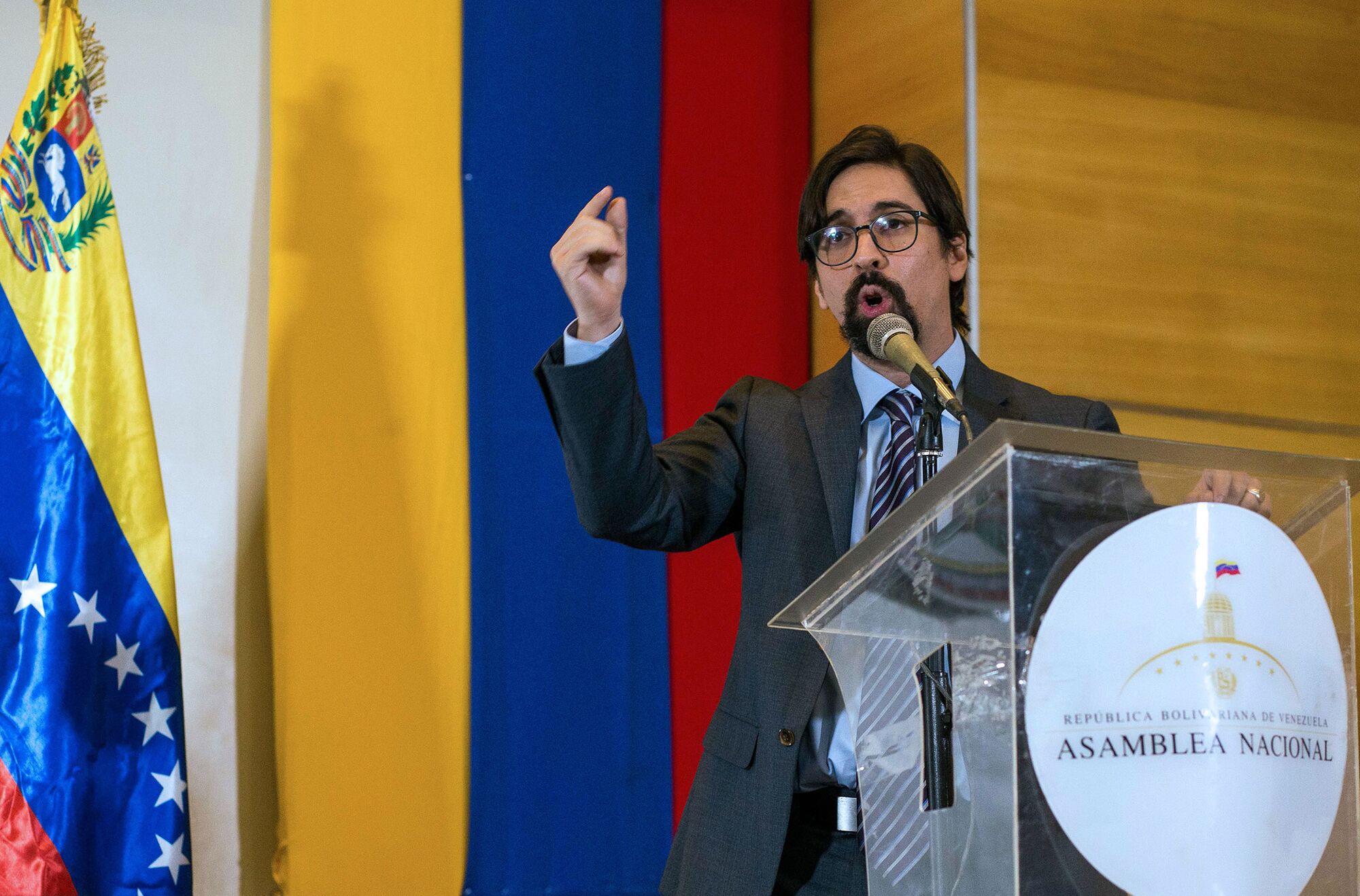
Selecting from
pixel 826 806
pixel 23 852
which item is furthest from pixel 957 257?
pixel 23 852

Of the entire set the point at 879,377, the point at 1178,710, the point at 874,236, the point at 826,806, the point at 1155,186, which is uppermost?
the point at 1155,186

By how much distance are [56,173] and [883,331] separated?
1.62 m

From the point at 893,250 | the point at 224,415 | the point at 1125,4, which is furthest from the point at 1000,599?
the point at 1125,4

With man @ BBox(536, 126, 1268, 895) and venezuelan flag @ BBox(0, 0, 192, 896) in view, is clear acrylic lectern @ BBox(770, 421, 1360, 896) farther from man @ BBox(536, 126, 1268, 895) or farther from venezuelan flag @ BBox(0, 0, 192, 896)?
venezuelan flag @ BBox(0, 0, 192, 896)

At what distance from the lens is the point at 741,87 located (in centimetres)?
324

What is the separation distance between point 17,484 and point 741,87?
1922mm

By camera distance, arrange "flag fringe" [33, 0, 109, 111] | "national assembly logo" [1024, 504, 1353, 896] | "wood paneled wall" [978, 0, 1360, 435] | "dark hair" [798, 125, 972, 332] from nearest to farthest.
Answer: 1. "national assembly logo" [1024, 504, 1353, 896]
2. "dark hair" [798, 125, 972, 332]
3. "flag fringe" [33, 0, 109, 111]
4. "wood paneled wall" [978, 0, 1360, 435]

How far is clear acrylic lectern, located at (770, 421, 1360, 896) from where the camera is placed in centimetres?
91

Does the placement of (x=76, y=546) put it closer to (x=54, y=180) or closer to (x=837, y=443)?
(x=54, y=180)

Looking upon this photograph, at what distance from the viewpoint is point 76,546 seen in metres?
2.16

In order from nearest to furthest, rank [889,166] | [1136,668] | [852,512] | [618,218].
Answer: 1. [1136,668]
2. [618,218]
3. [852,512]
4. [889,166]

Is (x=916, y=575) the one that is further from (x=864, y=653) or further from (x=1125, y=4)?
(x=1125, y=4)

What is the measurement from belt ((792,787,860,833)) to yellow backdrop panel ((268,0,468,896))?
4.20 ft

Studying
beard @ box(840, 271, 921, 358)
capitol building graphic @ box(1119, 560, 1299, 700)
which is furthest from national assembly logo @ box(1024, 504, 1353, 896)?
beard @ box(840, 271, 921, 358)
